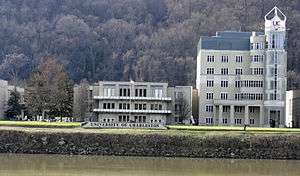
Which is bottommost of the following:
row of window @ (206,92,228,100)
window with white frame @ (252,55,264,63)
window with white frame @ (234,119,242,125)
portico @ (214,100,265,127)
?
window with white frame @ (234,119,242,125)

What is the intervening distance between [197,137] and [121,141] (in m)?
6.85

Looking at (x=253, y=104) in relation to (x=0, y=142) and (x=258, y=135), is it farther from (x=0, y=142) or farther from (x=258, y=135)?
(x=0, y=142)

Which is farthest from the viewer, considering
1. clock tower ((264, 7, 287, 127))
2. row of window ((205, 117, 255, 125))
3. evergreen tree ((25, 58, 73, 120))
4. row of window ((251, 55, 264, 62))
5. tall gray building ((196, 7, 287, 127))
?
row of window ((205, 117, 255, 125))

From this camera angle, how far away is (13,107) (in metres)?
87.4

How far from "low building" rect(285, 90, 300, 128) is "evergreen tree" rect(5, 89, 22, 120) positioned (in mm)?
36860

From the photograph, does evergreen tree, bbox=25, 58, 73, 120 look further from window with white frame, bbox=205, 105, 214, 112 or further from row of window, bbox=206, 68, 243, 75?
row of window, bbox=206, 68, 243, 75

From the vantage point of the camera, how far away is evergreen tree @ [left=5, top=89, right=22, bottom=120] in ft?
287

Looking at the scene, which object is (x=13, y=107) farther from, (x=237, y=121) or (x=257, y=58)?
(x=257, y=58)

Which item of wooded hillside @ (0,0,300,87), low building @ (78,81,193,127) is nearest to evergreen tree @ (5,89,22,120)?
low building @ (78,81,193,127)

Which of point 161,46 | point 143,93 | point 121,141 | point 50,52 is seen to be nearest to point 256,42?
point 143,93

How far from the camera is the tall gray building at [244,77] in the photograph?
271ft

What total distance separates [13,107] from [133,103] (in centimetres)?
1716

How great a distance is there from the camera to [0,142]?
55125mm

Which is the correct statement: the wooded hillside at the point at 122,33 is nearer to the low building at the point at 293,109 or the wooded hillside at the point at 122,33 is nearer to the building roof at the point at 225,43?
the low building at the point at 293,109
